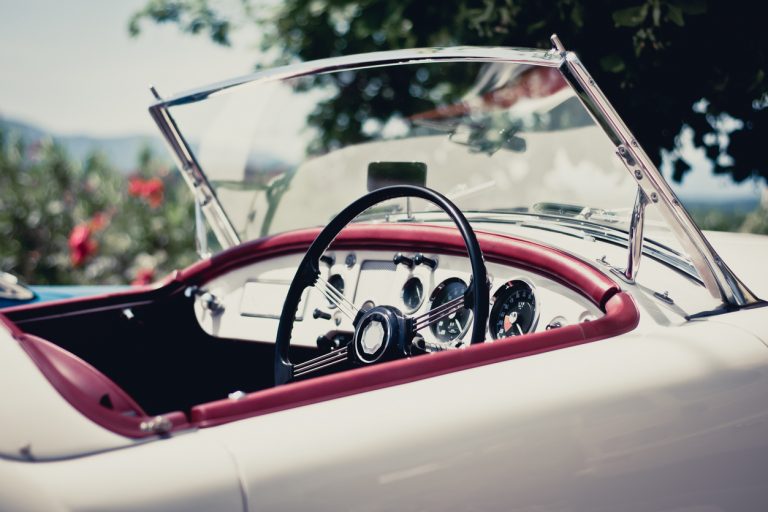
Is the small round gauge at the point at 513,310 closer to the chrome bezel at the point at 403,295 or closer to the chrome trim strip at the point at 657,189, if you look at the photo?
the chrome bezel at the point at 403,295

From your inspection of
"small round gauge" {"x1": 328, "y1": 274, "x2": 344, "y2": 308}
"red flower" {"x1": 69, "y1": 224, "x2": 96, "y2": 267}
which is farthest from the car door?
"red flower" {"x1": 69, "y1": 224, "x2": 96, "y2": 267}

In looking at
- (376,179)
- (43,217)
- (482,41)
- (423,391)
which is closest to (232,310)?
(376,179)

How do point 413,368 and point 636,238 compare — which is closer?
point 413,368

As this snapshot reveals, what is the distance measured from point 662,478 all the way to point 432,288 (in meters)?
0.91

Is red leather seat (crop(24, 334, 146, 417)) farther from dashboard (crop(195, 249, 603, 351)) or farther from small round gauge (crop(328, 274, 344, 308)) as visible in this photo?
small round gauge (crop(328, 274, 344, 308))

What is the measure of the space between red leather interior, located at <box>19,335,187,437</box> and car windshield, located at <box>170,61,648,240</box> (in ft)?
4.53

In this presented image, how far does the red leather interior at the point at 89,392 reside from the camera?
1404 mm

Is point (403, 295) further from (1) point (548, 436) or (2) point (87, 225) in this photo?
(2) point (87, 225)

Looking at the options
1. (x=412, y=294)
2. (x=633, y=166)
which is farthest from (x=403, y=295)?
(x=633, y=166)

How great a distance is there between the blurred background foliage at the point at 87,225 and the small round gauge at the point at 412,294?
17.4ft

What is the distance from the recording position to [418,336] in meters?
2.18

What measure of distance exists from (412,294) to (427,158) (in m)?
0.58

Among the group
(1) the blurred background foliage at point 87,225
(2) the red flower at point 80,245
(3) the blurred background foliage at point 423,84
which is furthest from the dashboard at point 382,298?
(1) the blurred background foliage at point 87,225

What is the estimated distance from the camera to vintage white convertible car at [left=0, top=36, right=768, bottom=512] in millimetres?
1422
